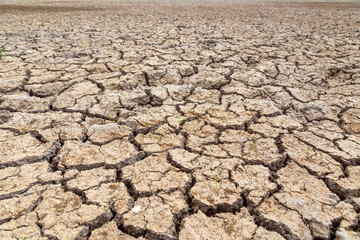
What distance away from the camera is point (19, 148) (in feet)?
5.41

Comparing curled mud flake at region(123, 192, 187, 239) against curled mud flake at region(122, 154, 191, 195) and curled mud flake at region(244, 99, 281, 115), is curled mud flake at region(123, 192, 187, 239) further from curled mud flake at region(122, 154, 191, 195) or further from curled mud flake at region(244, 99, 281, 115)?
curled mud flake at region(244, 99, 281, 115)

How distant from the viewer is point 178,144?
178 cm

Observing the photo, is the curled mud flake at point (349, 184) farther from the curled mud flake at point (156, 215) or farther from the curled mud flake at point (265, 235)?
the curled mud flake at point (156, 215)

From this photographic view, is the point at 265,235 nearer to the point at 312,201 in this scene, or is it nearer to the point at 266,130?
the point at 312,201

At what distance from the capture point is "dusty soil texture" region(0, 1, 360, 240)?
1.23 metres

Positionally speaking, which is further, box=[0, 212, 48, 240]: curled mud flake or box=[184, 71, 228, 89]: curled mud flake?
box=[184, 71, 228, 89]: curled mud flake

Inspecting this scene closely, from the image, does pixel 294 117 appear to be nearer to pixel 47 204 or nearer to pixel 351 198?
→ pixel 351 198

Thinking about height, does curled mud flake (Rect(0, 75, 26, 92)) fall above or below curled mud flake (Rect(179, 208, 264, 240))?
above

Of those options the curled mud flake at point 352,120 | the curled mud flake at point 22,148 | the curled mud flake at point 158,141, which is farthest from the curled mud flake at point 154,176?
the curled mud flake at point 352,120

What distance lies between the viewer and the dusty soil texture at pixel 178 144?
123 cm

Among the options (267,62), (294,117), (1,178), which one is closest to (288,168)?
(294,117)

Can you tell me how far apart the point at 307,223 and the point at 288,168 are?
408 mm

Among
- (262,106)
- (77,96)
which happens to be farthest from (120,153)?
(262,106)

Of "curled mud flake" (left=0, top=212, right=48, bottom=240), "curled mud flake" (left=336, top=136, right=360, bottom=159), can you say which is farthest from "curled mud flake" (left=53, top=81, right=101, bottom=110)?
"curled mud flake" (left=336, top=136, right=360, bottom=159)
